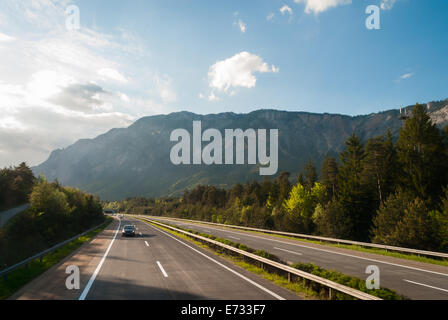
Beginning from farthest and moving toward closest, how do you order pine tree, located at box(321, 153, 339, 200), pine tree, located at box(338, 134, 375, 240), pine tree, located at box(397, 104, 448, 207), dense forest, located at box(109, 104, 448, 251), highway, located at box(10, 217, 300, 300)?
pine tree, located at box(321, 153, 339, 200)
pine tree, located at box(338, 134, 375, 240)
pine tree, located at box(397, 104, 448, 207)
dense forest, located at box(109, 104, 448, 251)
highway, located at box(10, 217, 300, 300)

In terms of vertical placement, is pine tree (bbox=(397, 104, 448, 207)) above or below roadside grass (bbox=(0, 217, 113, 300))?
above

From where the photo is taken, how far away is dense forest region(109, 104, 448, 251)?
27.5 metres

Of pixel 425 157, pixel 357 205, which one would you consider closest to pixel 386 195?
pixel 357 205

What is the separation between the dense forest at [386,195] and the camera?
27516 millimetres

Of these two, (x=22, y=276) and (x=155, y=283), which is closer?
(x=155, y=283)

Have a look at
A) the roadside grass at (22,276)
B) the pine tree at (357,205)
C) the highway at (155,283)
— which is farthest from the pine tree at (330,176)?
the roadside grass at (22,276)

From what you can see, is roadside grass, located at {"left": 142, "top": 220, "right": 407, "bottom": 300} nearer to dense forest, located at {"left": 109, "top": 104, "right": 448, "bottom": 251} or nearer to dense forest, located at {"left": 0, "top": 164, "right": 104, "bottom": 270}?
dense forest, located at {"left": 0, "top": 164, "right": 104, "bottom": 270}

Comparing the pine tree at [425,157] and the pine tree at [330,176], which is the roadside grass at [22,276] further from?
the pine tree at [330,176]

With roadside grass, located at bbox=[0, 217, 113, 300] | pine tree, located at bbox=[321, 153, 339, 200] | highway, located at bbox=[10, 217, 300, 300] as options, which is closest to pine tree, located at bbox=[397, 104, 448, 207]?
pine tree, located at bbox=[321, 153, 339, 200]

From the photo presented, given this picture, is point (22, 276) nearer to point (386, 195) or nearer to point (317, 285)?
point (317, 285)

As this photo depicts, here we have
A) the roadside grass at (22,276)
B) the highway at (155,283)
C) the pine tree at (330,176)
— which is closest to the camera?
the highway at (155,283)

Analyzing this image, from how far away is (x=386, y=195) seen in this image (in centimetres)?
4412

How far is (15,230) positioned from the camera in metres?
25.3
